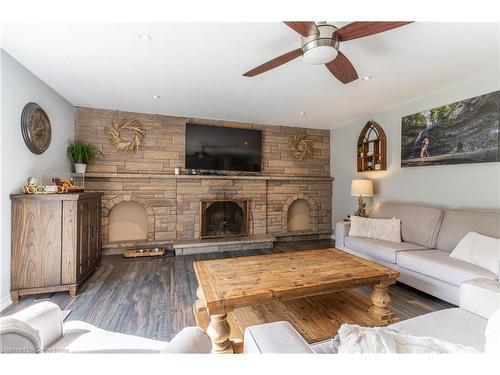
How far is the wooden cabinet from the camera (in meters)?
2.17

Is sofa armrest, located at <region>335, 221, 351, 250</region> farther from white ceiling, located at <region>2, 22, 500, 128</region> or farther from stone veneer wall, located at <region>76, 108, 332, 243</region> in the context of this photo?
white ceiling, located at <region>2, 22, 500, 128</region>

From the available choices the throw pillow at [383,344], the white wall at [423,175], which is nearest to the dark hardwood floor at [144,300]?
the white wall at [423,175]

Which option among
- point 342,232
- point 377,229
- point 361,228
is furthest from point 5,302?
point 377,229

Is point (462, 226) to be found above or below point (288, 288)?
above

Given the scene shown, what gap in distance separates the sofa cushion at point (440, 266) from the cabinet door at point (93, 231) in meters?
3.59

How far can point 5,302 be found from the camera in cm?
206

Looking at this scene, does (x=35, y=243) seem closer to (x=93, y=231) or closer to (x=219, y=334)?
(x=93, y=231)

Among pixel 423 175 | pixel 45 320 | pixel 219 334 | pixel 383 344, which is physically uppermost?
pixel 423 175

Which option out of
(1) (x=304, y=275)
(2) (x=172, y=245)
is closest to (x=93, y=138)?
(2) (x=172, y=245)

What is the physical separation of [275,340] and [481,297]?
4.35 feet

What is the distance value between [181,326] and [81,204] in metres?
1.71

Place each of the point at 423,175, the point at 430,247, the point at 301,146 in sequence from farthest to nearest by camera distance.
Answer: the point at 301,146
the point at 423,175
the point at 430,247

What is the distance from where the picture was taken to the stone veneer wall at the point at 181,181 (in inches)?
147

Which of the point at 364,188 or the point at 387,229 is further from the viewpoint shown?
the point at 364,188
